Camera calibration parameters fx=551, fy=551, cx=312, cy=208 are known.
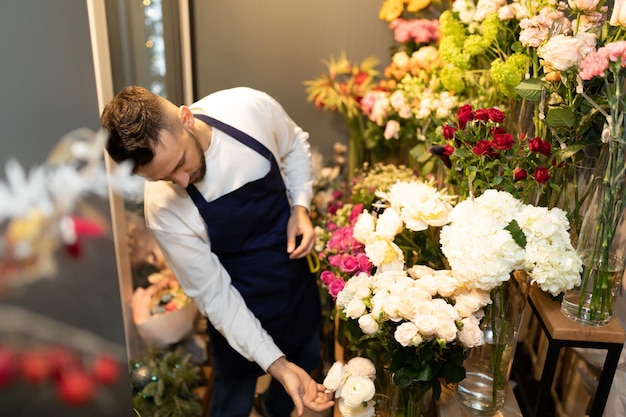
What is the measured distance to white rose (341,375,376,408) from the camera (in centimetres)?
112

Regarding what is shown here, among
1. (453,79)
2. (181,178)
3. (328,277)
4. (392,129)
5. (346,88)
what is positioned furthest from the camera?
(346,88)

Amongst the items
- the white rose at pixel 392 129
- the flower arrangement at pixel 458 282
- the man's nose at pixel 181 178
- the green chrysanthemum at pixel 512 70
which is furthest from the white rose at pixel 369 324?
the white rose at pixel 392 129

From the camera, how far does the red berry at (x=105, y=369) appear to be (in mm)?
1144

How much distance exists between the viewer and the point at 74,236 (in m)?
1.08

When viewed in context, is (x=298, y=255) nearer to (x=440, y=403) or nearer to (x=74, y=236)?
(x=440, y=403)

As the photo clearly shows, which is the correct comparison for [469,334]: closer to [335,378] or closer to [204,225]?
[335,378]

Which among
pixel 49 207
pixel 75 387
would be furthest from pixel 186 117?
pixel 75 387

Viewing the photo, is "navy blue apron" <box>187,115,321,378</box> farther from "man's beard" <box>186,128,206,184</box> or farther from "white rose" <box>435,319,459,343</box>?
"white rose" <box>435,319,459,343</box>

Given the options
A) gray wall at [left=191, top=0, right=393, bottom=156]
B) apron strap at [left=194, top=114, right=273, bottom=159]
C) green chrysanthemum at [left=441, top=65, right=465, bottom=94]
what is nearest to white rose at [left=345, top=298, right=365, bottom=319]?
apron strap at [left=194, top=114, right=273, bottom=159]

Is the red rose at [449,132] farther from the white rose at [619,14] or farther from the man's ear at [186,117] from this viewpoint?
the man's ear at [186,117]

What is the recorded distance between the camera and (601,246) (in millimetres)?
1128

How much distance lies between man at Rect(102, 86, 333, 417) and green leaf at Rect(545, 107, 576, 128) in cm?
72

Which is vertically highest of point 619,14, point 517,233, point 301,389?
point 619,14

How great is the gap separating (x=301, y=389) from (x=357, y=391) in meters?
0.25
